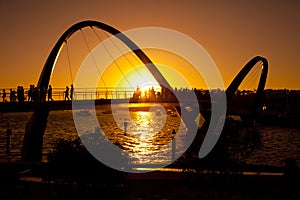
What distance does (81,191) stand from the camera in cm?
1026

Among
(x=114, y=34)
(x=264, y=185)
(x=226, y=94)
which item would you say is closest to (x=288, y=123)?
(x=226, y=94)

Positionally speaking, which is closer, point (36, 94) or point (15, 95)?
point (36, 94)

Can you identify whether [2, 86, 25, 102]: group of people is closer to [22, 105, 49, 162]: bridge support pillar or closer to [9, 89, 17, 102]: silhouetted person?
[9, 89, 17, 102]: silhouetted person

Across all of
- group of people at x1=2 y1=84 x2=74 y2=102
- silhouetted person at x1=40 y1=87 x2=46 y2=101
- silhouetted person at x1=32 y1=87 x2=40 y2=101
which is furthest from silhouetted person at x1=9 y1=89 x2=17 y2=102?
silhouetted person at x1=40 y1=87 x2=46 y2=101

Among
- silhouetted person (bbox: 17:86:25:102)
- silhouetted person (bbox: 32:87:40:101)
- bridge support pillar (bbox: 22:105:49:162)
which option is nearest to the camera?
bridge support pillar (bbox: 22:105:49:162)

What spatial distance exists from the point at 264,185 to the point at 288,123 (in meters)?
76.4

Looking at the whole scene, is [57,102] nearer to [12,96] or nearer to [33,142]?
[12,96]

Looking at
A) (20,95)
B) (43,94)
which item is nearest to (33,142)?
(43,94)

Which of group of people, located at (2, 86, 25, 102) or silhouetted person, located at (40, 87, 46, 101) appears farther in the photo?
group of people, located at (2, 86, 25, 102)

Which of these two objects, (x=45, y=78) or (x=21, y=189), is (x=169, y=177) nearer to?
(x=21, y=189)

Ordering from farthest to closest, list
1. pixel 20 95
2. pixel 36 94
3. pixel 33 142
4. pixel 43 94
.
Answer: pixel 20 95
pixel 36 94
pixel 43 94
pixel 33 142

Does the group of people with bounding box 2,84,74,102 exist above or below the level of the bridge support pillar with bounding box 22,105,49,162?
above

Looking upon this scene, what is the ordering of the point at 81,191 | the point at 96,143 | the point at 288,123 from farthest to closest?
the point at 288,123 < the point at 96,143 < the point at 81,191

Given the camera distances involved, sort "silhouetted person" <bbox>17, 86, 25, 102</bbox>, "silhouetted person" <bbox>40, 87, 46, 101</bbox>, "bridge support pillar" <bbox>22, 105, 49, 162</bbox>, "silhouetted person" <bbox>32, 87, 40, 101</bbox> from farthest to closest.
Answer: "silhouetted person" <bbox>17, 86, 25, 102</bbox> < "silhouetted person" <bbox>32, 87, 40, 101</bbox> < "silhouetted person" <bbox>40, 87, 46, 101</bbox> < "bridge support pillar" <bbox>22, 105, 49, 162</bbox>
